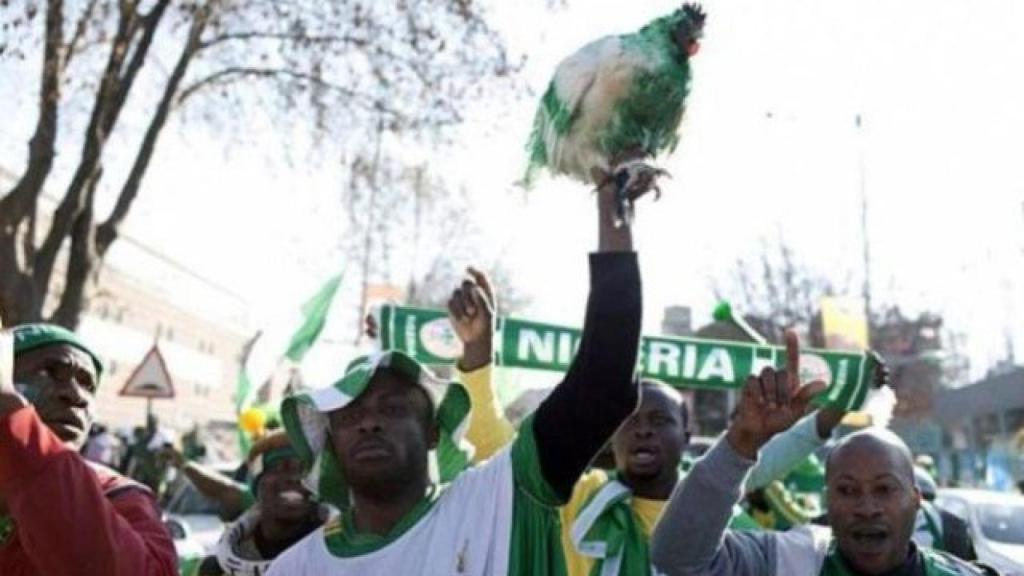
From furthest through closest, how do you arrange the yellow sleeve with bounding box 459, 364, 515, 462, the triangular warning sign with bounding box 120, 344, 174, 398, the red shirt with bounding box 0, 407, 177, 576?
1. the triangular warning sign with bounding box 120, 344, 174, 398
2. the yellow sleeve with bounding box 459, 364, 515, 462
3. the red shirt with bounding box 0, 407, 177, 576

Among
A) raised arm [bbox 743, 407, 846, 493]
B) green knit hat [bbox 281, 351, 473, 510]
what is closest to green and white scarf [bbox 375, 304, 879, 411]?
raised arm [bbox 743, 407, 846, 493]

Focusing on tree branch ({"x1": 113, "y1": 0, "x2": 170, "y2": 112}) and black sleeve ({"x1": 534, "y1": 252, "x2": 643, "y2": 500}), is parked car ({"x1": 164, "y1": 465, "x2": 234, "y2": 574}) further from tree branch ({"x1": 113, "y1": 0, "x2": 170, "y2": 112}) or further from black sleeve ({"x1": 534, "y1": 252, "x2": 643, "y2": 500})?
black sleeve ({"x1": 534, "y1": 252, "x2": 643, "y2": 500})

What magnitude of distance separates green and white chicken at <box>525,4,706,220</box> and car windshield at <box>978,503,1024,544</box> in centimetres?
868

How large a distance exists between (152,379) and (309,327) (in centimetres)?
377

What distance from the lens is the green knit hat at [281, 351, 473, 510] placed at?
9.11 feet

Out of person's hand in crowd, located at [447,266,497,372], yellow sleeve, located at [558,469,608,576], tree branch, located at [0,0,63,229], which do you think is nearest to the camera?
person's hand in crowd, located at [447,266,497,372]

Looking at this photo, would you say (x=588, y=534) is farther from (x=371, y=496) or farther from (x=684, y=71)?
(x=684, y=71)

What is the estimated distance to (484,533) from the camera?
249 centimetres

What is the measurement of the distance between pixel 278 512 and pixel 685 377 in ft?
17.2

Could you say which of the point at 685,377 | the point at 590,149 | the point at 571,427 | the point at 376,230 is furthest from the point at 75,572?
the point at 376,230

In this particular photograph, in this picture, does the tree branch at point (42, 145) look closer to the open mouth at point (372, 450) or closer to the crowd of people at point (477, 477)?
the crowd of people at point (477, 477)

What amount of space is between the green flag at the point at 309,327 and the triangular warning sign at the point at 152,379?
358 centimetres

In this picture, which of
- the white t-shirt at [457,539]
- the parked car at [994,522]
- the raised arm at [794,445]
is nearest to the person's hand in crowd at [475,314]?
the white t-shirt at [457,539]

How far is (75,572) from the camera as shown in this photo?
6.86 feet
